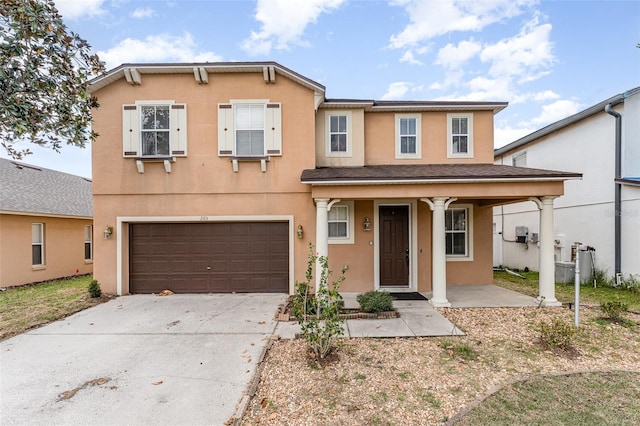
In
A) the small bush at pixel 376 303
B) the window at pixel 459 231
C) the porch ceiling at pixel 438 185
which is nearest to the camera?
the small bush at pixel 376 303

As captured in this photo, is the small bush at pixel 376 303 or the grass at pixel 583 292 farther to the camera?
the grass at pixel 583 292

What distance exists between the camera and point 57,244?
11.5m

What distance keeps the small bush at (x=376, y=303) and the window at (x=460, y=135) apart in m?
5.21

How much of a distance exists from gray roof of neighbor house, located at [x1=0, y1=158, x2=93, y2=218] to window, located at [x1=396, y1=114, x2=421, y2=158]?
1294 cm

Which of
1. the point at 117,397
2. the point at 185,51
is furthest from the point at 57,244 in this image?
the point at 117,397

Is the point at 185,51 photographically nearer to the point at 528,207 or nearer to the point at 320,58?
the point at 320,58

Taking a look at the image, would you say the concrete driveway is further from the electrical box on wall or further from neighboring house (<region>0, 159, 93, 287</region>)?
the electrical box on wall

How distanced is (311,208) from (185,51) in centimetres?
789

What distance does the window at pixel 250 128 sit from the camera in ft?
26.5

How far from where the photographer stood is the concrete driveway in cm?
328

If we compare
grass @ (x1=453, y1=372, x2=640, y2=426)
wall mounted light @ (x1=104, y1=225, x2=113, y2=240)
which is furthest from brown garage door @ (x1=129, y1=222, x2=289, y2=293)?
grass @ (x1=453, y1=372, x2=640, y2=426)

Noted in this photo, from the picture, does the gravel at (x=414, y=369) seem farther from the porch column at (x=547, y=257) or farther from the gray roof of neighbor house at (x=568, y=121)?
the gray roof of neighbor house at (x=568, y=121)

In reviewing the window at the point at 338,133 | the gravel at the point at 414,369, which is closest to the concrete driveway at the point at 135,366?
the gravel at the point at 414,369

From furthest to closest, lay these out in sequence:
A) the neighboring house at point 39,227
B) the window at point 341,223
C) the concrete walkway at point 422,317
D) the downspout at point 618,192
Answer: the neighboring house at point 39,227, the downspout at point 618,192, the window at point 341,223, the concrete walkway at point 422,317
